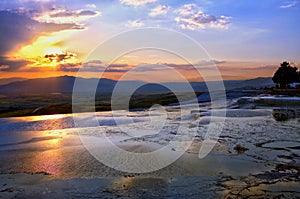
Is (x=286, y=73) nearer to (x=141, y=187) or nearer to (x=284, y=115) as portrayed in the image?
(x=284, y=115)

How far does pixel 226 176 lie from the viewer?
37.8 feet

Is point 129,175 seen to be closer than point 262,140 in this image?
Yes

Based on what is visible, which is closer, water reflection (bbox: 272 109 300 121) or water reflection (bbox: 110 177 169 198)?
water reflection (bbox: 110 177 169 198)

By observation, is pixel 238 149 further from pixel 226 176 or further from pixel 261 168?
pixel 226 176

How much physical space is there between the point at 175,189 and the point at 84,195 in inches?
121

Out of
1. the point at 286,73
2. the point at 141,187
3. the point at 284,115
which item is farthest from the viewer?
the point at 286,73

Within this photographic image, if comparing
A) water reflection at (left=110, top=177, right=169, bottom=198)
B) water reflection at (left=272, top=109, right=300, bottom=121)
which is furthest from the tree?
water reflection at (left=110, top=177, right=169, bottom=198)

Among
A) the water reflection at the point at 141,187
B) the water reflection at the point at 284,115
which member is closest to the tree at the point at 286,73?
the water reflection at the point at 284,115

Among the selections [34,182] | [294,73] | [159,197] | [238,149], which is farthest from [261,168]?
[294,73]

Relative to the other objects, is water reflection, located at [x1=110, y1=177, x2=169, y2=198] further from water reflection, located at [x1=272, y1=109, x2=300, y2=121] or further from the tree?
the tree

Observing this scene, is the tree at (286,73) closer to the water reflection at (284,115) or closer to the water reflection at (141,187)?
the water reflection at (284,115)

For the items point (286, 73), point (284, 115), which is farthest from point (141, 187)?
point (286, 73)

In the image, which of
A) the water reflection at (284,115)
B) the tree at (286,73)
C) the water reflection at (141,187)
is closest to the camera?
the water reflection at (141,187)

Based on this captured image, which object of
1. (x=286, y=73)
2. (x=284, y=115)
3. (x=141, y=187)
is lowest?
(x=284, y=115)
